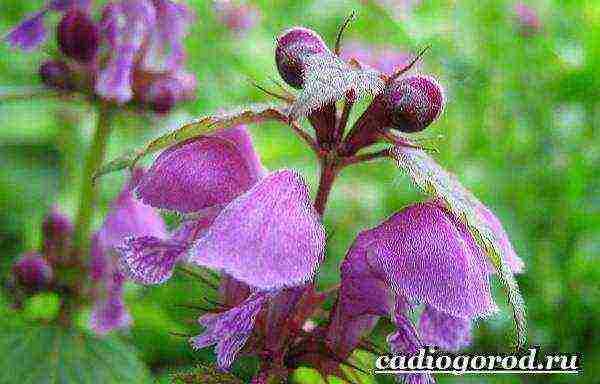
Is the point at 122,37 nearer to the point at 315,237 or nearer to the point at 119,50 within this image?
the point at 119,50

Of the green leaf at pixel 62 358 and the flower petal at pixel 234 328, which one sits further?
the green leaf at pixel 62 358

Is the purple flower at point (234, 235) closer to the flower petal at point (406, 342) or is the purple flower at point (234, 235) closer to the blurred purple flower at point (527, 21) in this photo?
the flower petal at point (406, 342)

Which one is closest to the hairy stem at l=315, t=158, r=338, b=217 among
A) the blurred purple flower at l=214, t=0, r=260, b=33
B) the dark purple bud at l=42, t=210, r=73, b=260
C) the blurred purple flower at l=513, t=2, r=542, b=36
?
the dark purple bud at l=42, t=210, r=73, b=260

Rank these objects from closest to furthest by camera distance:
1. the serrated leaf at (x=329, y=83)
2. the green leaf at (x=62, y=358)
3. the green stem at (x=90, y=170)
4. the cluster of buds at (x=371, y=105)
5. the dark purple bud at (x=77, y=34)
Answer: the serrated leaf at (x=329, y=83) → the cluster of buds at (x=371, y=105) → the green leaf at (x=62, y=358) → the dark purple bud at (x=77, y=34) → the green stem at (x=90, y=170)

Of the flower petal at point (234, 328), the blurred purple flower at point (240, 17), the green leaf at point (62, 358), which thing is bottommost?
the blurred purple flower at point (240, 17)

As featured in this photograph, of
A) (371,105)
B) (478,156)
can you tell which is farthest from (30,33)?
(478,156)

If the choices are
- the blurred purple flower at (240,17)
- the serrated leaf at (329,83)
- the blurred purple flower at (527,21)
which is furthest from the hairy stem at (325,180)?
the blurred purple flower at (240,17)

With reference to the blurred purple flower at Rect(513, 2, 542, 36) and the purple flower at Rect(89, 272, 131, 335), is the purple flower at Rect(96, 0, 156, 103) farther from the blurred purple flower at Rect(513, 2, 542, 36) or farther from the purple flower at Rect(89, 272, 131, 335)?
the blurred purple flower at Rect(513, 2, 542, 36)
